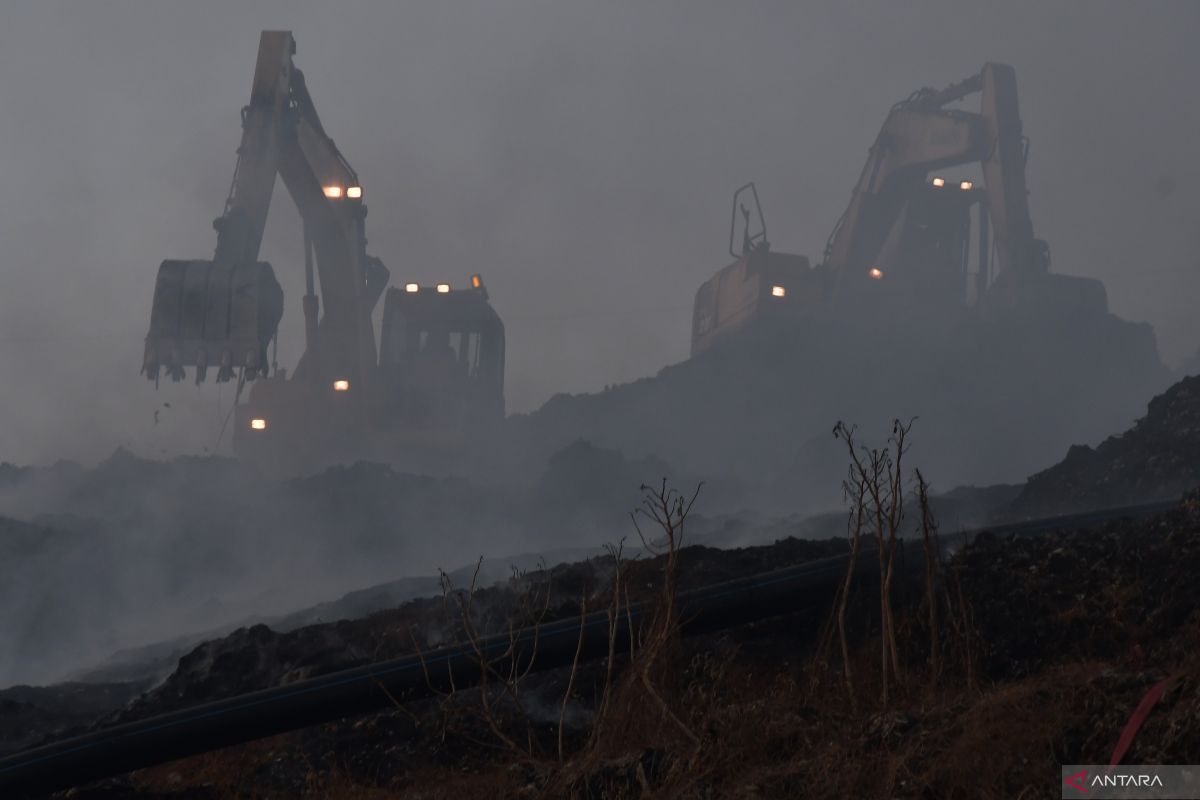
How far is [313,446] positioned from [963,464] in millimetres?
16207

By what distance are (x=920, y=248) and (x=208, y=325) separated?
74.4 ft

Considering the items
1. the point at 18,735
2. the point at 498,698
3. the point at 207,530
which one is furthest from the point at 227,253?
the point at 498,698

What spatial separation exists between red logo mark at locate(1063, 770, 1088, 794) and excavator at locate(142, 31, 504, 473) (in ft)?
52.3

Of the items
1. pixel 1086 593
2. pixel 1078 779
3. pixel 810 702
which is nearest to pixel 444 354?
pixel 1086 593

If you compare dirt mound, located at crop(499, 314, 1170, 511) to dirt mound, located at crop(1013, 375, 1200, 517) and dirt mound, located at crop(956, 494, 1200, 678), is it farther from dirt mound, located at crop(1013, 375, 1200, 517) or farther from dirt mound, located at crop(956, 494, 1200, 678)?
dirt mound, located at crop(956, 494, 1200, 678)

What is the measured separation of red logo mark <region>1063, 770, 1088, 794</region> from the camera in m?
5.12

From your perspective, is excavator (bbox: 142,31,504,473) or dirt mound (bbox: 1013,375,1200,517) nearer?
dirt mound (bbox: 1013,375,1200,517)

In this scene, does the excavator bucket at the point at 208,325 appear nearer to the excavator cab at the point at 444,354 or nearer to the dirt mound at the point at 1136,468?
the excavator cab at the point at 444,354

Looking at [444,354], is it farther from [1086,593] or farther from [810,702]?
[810,702]

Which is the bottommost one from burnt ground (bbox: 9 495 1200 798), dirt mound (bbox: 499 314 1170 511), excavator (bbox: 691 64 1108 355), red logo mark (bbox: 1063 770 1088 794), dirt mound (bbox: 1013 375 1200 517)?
red logo mark (bbox: 1063 770 1088 794)

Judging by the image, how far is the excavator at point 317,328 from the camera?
19.1m

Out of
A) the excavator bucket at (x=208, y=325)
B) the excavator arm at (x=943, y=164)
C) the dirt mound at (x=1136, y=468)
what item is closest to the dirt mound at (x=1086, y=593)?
the dirt mound at (x=1136, y=468)

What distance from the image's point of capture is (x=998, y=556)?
991 cm

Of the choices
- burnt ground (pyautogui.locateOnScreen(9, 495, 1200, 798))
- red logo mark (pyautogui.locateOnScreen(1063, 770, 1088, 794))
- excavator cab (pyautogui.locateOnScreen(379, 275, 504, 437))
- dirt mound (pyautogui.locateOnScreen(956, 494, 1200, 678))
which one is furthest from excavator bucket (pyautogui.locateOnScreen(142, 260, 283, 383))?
red logo mark (pyautogui.locateOnScreen(1063, 770, 1088, 794))
